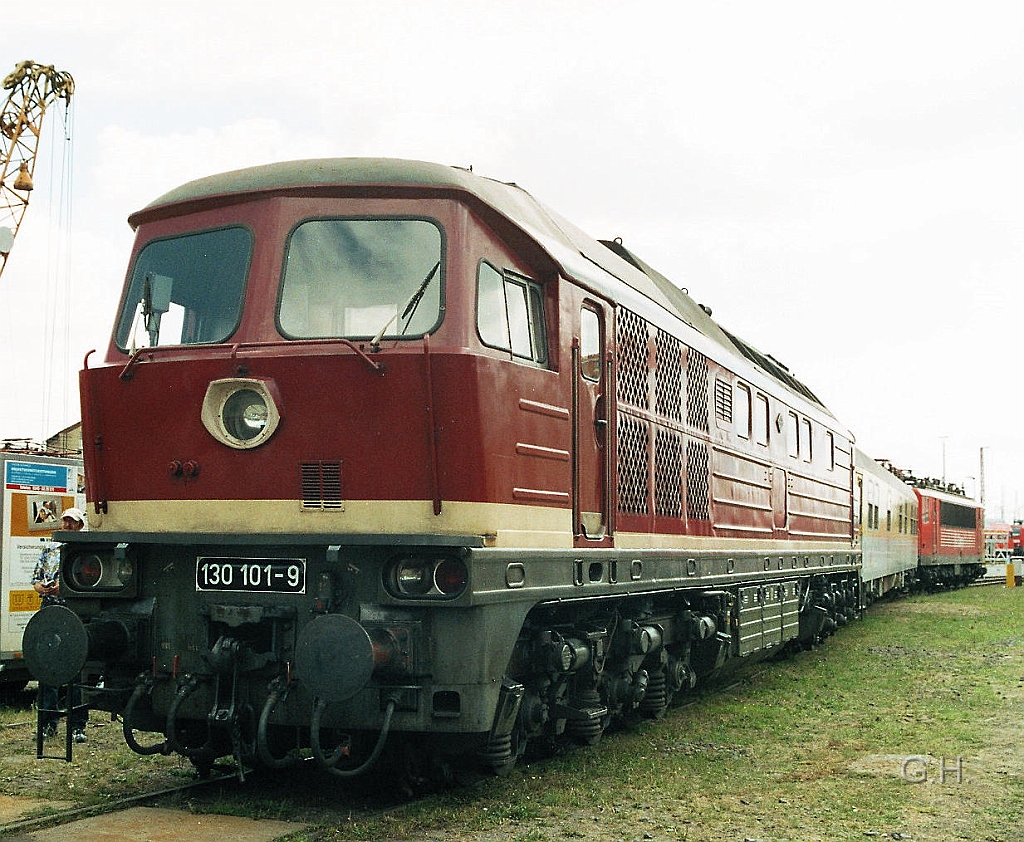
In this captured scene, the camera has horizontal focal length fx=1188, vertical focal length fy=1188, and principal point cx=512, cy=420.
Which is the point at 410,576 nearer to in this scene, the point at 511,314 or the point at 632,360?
the point at 511,314

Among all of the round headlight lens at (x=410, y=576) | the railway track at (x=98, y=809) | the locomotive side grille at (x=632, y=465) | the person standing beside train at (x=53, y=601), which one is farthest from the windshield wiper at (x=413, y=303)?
the railway track at (x=98, y=809)

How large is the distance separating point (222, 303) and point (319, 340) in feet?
2.52

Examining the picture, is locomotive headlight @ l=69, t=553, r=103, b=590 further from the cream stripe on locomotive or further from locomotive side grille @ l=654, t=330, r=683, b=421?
locomotive side grille @ l=654, t=330, r=683, b=421

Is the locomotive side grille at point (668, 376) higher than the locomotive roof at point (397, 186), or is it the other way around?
the locomotive roof at point (397, 186)

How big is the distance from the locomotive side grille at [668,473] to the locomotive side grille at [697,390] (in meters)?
0.50

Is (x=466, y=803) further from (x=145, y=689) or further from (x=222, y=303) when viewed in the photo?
(x=222, y=303)

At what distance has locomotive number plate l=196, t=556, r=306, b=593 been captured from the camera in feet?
21.3

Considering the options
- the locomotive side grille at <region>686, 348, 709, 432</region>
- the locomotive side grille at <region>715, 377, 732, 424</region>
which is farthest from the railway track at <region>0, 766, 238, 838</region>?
the locomotive side grille at <region>715, 377, 732, 424</region>

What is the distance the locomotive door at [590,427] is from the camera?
7484mm

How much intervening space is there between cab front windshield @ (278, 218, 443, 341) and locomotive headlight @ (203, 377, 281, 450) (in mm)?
400

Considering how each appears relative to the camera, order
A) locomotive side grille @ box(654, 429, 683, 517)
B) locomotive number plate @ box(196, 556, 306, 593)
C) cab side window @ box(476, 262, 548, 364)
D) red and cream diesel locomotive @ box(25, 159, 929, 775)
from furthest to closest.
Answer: locomotive side grille @ box(654, 429, 683, 517), cab side window @ box(476, 262, 548, 364), locomotive number plate @ box(196, 556, 306, 593), red and cream diesel locomotive @ box(25, 159, 929, 775)

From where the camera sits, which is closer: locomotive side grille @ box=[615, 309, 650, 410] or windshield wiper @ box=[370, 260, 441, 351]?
windshield wiper @ box=[370, 260, 441, 351]

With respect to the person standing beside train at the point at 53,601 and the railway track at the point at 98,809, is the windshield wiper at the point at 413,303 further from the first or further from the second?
the railway track at the point at 98,809

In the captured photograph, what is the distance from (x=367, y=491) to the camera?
6449 millimetres
